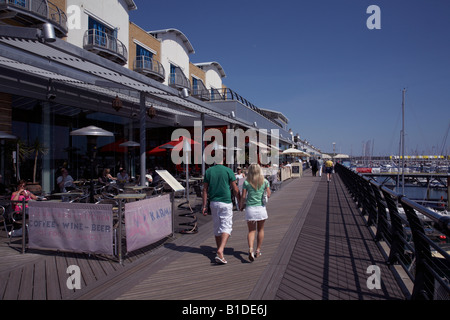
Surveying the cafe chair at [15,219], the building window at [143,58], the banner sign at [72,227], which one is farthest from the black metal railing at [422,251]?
the building window at [143,58]

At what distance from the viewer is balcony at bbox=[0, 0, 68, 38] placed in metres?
10.7

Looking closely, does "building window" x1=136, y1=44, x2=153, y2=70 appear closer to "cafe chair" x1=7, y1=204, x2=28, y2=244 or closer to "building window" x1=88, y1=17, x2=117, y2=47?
"building window" x1=88, y1=17, x2=117, y2=47

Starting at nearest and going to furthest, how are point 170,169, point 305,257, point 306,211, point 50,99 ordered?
point 305,257 → point 306,211 → point 50,99 → point 170,169

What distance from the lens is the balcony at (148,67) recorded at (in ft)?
63.7

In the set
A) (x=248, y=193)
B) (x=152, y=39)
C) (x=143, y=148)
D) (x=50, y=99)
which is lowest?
(x=248, y=193)

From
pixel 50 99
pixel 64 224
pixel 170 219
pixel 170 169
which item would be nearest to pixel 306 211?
pixel 170 219

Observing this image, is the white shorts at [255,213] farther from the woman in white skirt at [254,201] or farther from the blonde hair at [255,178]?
the blonde hair at [255,178]

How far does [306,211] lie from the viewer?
26.9 ft

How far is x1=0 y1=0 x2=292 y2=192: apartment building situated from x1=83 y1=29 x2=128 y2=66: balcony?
0.05 metres

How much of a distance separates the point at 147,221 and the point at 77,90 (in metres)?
9.59

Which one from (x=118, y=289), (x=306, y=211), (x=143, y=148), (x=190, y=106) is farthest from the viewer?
(x=190, y=106)

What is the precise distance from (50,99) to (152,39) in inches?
509

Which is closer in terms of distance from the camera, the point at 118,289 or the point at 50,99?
the point at 118,289

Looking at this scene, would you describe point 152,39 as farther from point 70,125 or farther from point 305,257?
point 305,257
